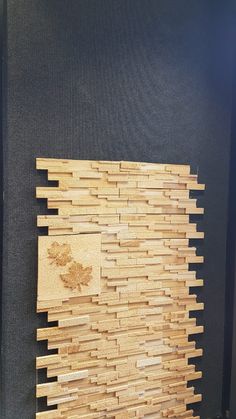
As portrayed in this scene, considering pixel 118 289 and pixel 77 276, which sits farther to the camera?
pixel 118 289

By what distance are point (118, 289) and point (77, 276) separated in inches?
9.9

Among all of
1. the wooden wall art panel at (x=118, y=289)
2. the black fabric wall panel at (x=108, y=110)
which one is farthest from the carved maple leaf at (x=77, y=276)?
the black fabric wall panel at (x=108, y=110)

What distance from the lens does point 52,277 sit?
1.77 meters

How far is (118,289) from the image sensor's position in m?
1.95

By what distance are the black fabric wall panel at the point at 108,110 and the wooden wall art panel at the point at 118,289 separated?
3.1 inches

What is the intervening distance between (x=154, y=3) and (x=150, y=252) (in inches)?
52.1

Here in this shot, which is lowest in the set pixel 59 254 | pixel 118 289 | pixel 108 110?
pixel 118 289

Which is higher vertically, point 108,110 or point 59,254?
point 108,110

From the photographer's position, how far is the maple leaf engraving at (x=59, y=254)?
1758 mm

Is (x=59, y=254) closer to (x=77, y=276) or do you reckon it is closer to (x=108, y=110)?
(x=77, y=276)

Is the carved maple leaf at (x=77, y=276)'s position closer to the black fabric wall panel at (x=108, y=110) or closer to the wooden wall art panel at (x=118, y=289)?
the wooden wall art panel at (x=118, y=289)

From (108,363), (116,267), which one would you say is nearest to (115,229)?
(116,267)

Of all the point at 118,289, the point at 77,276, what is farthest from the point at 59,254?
the point at 118,289

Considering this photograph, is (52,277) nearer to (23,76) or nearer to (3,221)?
(3,221)
